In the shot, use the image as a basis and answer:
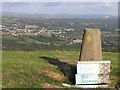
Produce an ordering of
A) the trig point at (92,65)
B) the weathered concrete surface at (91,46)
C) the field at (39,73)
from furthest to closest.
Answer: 1. the weathered concrete surface at (91,46)
2. the trig point at (92,65)
3. the field at (39,73)

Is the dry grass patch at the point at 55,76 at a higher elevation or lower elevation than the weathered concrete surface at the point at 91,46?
lower

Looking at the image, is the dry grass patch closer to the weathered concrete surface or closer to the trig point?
the trig point

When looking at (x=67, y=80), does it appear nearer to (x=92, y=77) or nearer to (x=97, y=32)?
(x=92, y=77)

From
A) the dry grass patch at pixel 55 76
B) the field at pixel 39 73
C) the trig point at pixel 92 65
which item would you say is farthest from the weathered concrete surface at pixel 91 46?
the dry grass patch at pixel 55 76

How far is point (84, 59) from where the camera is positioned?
62.8 ft

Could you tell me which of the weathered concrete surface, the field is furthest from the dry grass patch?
the weathered concrete surface

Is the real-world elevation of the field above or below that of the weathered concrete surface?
below

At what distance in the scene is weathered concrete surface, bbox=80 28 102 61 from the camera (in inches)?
751

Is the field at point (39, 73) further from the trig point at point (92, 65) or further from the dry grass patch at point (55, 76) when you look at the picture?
the trig point at point (92, 65)

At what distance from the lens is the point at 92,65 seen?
59.3 feet

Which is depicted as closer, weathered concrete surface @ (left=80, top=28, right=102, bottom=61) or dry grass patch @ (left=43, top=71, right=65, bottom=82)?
dry grass patch @ (left=43, top=71, right=65, bottom=82)

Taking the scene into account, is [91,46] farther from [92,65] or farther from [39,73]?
[39,73]

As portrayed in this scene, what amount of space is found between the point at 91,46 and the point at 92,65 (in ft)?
4.72

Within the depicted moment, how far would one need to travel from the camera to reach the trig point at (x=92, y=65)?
1794 cm
